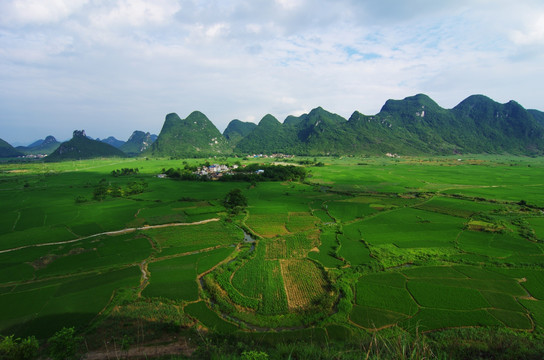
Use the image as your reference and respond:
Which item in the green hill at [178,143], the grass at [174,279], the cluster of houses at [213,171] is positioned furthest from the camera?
the green hill at [178,143]

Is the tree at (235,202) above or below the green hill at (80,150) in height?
below

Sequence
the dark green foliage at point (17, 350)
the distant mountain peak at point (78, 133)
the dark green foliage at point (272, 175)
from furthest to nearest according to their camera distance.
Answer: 1. the distant mountain peak at point (78, 133)
2. the dark green foliage at point (272, 175)
3. the dark green foliage at point (17, 350)

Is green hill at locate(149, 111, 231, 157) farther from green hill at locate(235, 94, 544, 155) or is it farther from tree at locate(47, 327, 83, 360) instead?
tree at locate(47, 327, 83, 360)

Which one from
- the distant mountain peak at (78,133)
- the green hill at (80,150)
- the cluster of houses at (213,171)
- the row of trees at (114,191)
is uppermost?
the distant mountain peak at (78,133)

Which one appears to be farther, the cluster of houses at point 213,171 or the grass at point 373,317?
the cluster of houses at point 213,171

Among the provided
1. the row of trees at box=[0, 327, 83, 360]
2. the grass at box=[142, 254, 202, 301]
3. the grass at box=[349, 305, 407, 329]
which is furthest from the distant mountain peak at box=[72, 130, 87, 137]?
the grass at box=[349, 305, 407, 329]

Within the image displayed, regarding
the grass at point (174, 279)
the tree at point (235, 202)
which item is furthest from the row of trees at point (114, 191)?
the grass at point (174, 279)

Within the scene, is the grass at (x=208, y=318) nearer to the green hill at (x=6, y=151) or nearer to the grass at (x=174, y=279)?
the grass at (x=174, y=279)
